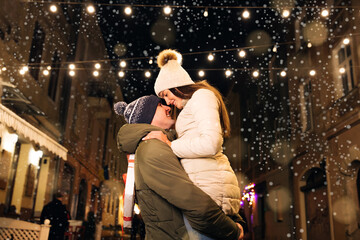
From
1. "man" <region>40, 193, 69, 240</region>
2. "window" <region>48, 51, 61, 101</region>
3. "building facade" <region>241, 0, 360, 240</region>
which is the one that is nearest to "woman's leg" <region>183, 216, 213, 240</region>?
"man" <region>40, 193, 69, 240</region>

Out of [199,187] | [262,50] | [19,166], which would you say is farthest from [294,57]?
[199,187]

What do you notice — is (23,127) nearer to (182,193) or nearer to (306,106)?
(182,193)

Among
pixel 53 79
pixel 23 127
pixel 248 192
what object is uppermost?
pixel 53 79

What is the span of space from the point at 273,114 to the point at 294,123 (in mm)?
1887

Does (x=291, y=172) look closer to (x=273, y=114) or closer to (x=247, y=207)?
(x=273, y=114)

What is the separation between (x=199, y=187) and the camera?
1.69 metres

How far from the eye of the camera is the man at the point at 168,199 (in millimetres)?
1589

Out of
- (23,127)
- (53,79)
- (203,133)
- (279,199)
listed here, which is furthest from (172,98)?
(279,199)

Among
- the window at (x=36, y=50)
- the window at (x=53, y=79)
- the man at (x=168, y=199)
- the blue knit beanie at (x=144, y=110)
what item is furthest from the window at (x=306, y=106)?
the man at (x=168, y=199)

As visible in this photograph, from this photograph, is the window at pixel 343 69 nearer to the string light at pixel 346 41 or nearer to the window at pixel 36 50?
the string light at pixel 346 41

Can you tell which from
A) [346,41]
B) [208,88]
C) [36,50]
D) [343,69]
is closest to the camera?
[208,88]

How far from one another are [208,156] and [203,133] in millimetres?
128

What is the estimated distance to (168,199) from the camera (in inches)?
63.8

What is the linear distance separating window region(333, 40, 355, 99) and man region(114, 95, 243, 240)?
8879 millimetres
